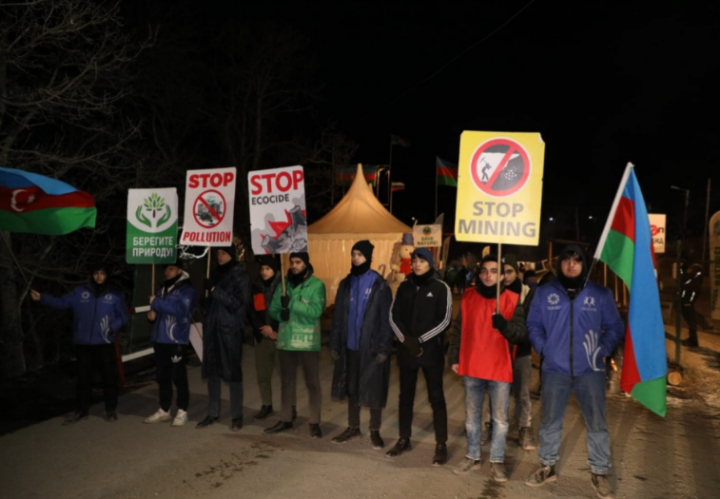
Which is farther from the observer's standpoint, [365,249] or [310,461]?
[365,249]

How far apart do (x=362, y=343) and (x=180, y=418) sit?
229 cm

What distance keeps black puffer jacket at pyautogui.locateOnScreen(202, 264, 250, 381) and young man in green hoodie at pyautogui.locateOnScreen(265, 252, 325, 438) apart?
1.25 feet

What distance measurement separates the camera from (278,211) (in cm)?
689

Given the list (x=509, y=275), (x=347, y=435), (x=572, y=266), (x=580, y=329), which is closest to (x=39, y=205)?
→ (x=347, y=435)

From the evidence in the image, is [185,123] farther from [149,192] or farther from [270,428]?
[270,428]

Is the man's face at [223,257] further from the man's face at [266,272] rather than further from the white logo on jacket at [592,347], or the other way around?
the white logo on jacket at [592,347]

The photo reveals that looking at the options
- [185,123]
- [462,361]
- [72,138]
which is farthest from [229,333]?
[185,123]

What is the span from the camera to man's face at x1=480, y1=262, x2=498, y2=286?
543 cm

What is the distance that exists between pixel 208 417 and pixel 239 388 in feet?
1.67

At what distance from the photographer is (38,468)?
5.52 metres

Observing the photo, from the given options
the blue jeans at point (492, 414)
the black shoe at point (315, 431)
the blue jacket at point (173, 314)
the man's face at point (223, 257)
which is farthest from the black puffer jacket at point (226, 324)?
the blue jeans at point (492, 414)

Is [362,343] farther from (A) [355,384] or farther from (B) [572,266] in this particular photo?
(B) [572,266]

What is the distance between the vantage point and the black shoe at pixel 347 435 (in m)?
6.29

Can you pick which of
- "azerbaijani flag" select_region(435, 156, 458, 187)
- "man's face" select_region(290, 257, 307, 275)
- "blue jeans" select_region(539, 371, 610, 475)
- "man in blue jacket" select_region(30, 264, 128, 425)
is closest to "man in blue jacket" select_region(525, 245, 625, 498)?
"blue jeans" select_region(539, 371, 610, 475)
